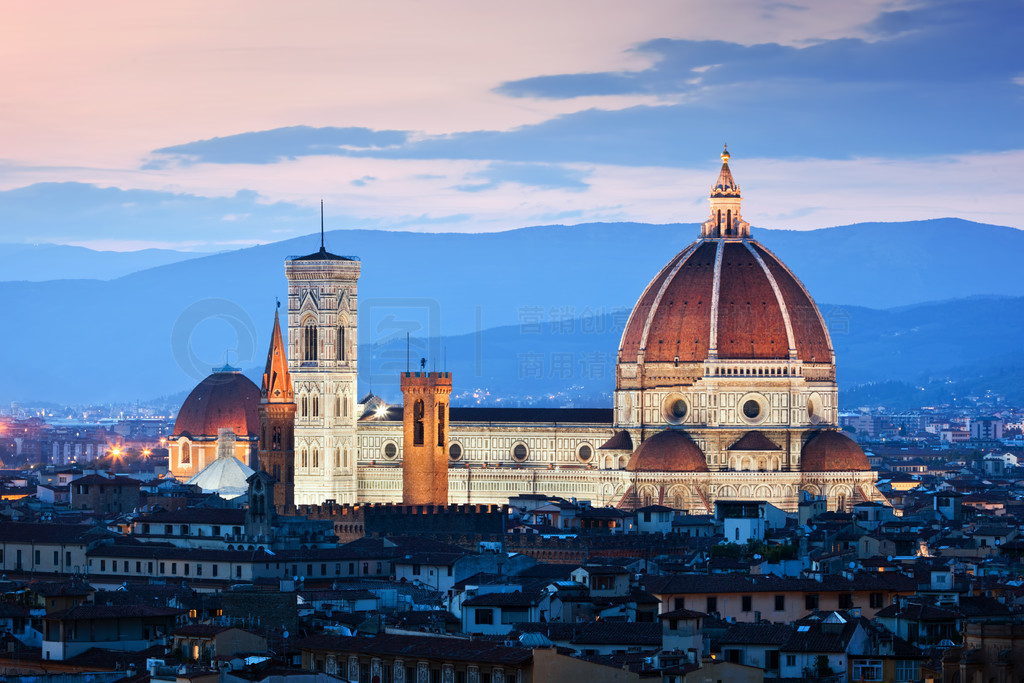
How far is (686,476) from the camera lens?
12619 centimetres

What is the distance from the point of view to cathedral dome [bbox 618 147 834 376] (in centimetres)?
13188

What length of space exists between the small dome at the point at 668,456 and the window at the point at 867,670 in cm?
7016

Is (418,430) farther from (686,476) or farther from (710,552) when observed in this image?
(710,552)

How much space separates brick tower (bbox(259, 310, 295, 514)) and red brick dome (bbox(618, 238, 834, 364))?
1662cm

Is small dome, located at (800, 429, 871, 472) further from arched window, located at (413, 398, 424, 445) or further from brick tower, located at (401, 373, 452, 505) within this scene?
arched window, located at (413, 398, 424, 445)

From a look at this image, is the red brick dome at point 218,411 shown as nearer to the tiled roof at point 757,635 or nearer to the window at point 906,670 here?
the tiled roof at point 757,635

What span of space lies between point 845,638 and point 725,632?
3.48m

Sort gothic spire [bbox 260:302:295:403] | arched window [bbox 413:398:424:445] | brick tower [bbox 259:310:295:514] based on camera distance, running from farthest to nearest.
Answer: arched window [bbox 413:398:424:445]
gothic spire [bbox 260:302:295:403]
brick tower [bbox 259:310:295:514]

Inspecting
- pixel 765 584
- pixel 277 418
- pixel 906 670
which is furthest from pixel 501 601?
pixel 277 418

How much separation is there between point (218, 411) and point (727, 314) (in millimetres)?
44548

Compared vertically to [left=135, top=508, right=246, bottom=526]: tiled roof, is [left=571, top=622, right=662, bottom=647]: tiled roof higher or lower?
lower

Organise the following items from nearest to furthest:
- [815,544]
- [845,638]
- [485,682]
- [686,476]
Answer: [485,682], [845,638], [815,544], [686,476]

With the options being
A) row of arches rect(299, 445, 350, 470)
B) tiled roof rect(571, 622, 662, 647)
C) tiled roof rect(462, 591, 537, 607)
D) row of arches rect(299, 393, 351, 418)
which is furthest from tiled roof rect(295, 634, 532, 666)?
row of arches rect(299, 393, 351, 418)

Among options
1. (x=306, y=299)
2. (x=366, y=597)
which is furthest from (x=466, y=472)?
(x=366, y=597)
